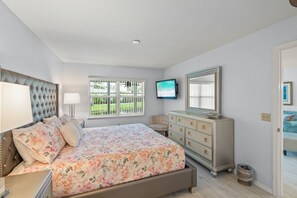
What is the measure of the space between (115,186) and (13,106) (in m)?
1.39

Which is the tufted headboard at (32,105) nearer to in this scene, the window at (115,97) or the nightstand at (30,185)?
the nightstand at (30,185)

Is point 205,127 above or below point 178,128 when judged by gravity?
above

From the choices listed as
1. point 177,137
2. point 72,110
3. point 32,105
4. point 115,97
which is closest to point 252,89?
point 177,137

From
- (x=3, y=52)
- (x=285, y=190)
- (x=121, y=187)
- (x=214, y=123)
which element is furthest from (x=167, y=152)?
(x=3, y=52)

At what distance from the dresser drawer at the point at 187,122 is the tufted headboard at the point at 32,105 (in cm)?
278

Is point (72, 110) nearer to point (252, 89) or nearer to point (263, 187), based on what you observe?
point (252, 89)

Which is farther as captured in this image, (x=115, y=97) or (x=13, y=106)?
(x=115, y=97)

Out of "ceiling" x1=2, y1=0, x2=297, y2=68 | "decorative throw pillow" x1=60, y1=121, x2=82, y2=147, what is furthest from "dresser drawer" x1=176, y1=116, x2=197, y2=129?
"decorative throw pillow" x1=60, y1=121, x2=82, y2=147

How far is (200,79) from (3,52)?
3.43 m

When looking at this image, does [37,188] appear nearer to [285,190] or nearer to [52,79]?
[52,79]

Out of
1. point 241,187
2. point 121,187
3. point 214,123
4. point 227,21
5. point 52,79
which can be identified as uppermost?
point 227,21

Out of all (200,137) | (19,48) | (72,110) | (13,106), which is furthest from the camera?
(72,110)

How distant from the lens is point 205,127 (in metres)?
2.66

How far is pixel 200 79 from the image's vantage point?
136 inches
